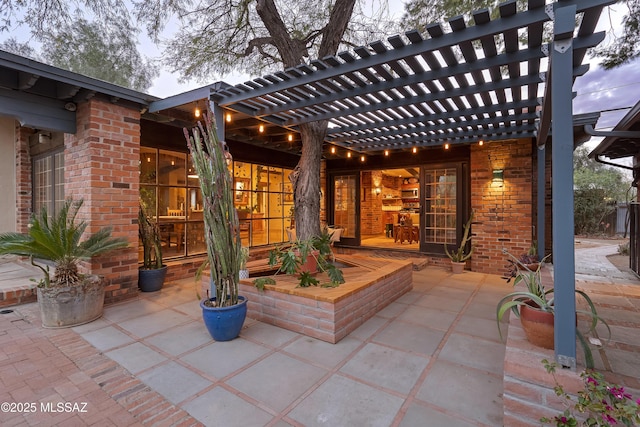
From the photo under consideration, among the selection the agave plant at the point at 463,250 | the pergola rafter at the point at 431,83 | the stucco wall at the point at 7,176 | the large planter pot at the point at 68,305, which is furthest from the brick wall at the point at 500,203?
the stucco wall at the point at 7,176

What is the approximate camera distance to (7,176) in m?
5.44

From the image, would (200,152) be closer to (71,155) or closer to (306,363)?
(306,363)

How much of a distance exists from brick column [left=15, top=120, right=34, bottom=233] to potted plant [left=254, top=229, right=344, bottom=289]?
5.14 metres

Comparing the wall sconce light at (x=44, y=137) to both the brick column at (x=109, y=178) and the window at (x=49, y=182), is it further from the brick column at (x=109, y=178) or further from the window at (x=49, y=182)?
the brick column at (x=109, y=178)

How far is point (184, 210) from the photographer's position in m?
5.40

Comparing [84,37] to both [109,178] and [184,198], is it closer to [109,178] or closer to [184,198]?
[184,198]

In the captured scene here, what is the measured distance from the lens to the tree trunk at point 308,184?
4.42 metres

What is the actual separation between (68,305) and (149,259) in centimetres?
141

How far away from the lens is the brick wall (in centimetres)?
545

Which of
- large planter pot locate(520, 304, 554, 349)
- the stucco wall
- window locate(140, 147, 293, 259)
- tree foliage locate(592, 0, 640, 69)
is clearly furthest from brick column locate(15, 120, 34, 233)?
tree foliage locate(592, 0, 640, 69)

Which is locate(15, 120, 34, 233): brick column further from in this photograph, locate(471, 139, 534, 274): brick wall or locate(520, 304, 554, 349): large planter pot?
locate(471, 139, 534, 274): brick wall

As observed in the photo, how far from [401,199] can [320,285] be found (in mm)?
8824

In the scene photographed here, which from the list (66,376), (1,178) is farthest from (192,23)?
(66,376)

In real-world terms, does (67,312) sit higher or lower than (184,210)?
lower
